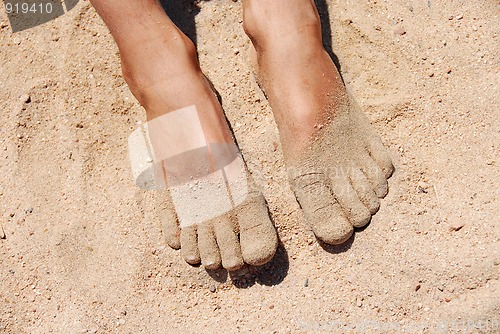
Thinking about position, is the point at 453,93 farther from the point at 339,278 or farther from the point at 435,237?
the point at 339,278

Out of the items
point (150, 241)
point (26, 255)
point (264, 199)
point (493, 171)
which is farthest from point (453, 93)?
point (26, 255)

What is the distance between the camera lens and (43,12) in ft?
5.82

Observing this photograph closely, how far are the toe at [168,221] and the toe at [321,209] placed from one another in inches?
13.6

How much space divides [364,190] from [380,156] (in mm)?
107

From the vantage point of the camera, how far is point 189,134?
1.45 meters

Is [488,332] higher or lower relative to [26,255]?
lower

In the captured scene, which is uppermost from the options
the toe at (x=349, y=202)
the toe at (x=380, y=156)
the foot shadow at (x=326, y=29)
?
the foot shadow at (x=326, y=29)

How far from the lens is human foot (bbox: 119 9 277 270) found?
1.42 meters

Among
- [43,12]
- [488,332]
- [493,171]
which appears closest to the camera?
[488,332]

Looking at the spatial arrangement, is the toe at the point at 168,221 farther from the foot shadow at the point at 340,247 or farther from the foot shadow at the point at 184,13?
the foot shadow at the point at 184,13

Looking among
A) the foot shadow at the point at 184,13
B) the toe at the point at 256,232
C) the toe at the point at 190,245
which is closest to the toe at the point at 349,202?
the toe at the point at 256,232

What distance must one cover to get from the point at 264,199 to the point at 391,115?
430 millimetres

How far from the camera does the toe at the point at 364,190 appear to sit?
1.42 metres

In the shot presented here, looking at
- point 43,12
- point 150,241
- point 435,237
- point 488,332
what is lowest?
point 488,332
